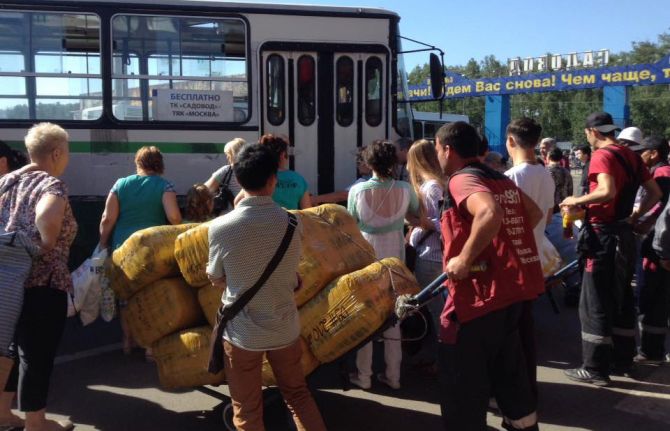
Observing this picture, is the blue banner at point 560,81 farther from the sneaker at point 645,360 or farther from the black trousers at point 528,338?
the black trousers at point 528,338

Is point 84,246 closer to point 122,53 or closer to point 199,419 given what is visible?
point 122,53

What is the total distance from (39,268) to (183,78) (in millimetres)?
3809

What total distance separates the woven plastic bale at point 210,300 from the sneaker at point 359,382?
1512mm

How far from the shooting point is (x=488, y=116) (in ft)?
108

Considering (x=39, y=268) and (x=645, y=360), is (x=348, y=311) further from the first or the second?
(x=645, y=360)

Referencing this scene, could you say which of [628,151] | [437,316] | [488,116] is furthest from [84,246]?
[488,116]

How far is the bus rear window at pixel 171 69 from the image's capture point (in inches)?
294

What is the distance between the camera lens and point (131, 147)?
7508mm

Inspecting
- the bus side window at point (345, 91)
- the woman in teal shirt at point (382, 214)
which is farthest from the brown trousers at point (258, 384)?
the bus side window at point (345, 91)

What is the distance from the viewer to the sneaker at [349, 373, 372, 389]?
533 cm

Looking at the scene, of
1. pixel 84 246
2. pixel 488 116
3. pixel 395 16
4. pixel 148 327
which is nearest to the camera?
pixel 148 327

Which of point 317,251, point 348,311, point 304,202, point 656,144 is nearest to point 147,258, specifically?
point 317,251

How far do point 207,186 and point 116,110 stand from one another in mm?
1994

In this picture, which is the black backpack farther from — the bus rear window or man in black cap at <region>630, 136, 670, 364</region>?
man in black cap at <region>630, 136, 670, 364</region>
